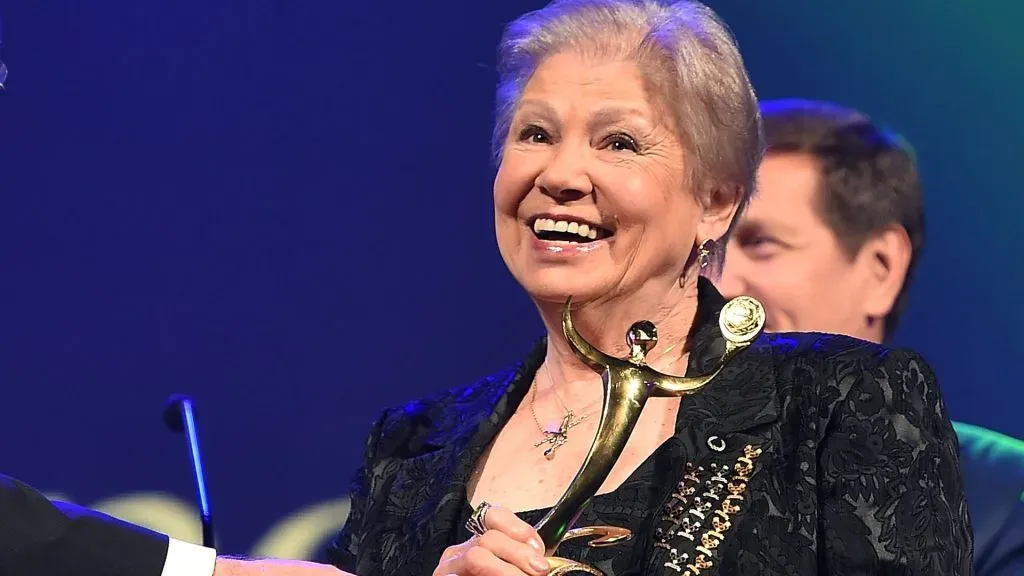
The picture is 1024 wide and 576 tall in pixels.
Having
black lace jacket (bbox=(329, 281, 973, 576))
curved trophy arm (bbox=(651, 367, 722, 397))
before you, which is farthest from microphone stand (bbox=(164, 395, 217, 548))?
curved trophy arm (bbox=(651, 367, 722, 397))

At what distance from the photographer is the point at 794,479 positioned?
1679 mm

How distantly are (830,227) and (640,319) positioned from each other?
91cm

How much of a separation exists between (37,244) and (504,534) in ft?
5.30

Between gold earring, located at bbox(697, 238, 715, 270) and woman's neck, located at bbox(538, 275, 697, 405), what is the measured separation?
1.3 inches

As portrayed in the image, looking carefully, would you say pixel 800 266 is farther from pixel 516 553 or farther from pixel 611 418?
pixel 516 553

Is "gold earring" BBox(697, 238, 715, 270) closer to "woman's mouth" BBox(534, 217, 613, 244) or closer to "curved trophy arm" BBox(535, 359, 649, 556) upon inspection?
"woman's mouth" BBox(534, 217, 613, 244)

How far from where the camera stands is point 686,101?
187cm

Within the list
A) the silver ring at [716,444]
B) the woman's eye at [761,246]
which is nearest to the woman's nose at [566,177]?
the silver ring at [716,444]

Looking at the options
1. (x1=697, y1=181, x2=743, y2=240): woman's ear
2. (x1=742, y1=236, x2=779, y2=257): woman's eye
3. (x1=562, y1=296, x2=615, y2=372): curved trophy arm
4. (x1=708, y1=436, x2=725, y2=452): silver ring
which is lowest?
(x1=708, y1=436, x2=725, y2=452): silver ring

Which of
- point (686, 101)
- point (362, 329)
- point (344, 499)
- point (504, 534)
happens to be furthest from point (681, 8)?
point (344, 499)

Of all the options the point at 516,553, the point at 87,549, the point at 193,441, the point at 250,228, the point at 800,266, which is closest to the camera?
the point at 516,553

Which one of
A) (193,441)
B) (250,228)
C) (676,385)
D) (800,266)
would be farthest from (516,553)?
(250,228)

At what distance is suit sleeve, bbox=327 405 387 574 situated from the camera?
202 cm

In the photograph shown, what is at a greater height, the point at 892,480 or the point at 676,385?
the point at 676,385
